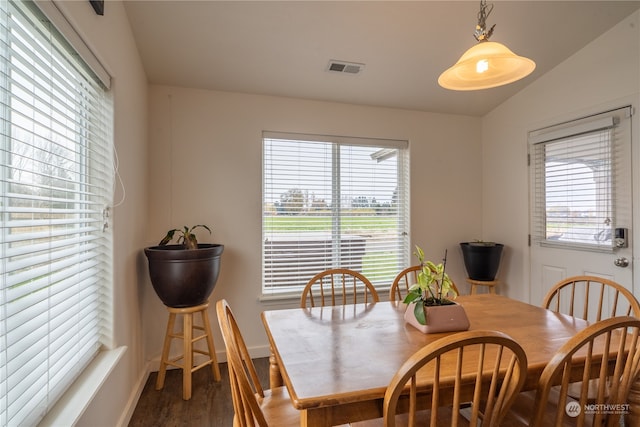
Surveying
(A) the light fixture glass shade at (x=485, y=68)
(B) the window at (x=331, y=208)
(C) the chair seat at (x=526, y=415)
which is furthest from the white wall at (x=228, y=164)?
(C) the chair seat at (x=526, y=415)

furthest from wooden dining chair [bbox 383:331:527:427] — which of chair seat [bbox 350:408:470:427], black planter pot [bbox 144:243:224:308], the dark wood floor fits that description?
black planter pot [bbox 144:243:224:308]

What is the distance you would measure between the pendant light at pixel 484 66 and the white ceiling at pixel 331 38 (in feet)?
2.74

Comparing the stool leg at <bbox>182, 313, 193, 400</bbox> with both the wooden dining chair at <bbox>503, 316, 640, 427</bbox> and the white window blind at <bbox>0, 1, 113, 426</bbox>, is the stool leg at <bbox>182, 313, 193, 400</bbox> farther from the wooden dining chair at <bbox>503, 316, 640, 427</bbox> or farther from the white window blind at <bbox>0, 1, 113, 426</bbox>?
the wooden dining chair at <bbox>503, 316, 640, 427</bbox>

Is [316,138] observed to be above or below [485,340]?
above

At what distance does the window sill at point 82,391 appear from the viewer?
4.00ft

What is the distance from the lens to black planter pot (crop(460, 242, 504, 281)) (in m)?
3.14

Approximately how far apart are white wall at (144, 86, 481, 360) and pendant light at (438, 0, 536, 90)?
161cm

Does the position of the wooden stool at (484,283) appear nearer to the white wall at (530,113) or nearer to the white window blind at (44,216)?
the white wall at (530,113)

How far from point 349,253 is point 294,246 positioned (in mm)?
569

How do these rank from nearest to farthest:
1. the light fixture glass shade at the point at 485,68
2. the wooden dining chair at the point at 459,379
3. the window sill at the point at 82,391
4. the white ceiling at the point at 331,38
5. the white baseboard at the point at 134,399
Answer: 1. the wooden dining chair at the point at 459,379
2. the window sill at the point at 82,391
3. the light fixture glass shade at the point at 485,68
4. the white baseboard at the point at 134,399
5. the white ceiling at the point at 331,38

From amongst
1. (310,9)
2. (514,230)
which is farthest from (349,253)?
(310,9)

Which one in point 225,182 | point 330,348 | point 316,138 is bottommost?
point 330,348

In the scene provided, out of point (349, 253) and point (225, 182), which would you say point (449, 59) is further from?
point (225, 182)

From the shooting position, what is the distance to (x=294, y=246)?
3086mm
